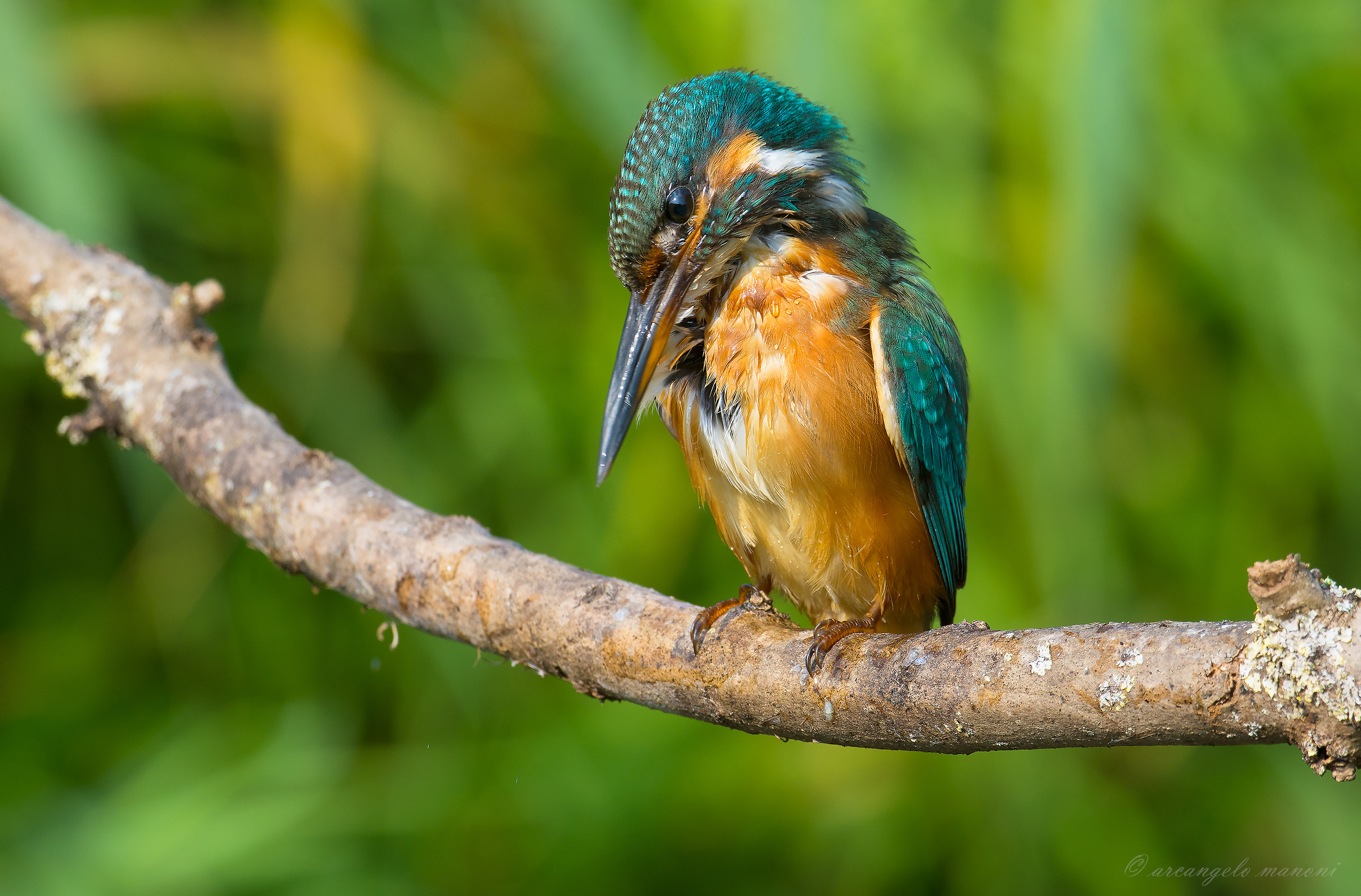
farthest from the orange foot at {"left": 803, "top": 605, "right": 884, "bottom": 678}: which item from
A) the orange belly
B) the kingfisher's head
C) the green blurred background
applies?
the green blurred background

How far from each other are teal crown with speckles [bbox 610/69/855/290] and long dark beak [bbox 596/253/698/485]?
0.04m

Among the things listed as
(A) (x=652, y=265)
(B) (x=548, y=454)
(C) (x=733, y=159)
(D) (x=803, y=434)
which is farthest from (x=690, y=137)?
(B) (x=548, y=454)

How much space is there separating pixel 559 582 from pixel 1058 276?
4.24 feet

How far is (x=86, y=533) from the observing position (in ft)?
10.3

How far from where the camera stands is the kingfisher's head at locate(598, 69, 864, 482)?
153 cm

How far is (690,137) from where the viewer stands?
1583mm

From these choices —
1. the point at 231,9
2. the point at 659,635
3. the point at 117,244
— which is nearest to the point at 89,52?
the point at 231,9

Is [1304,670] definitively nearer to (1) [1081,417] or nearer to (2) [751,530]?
(2) [751,530]

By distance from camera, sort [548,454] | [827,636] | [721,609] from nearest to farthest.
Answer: [827,636]
[721,609]
[548,454]

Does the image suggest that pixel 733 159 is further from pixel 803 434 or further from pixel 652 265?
pixel 803 434

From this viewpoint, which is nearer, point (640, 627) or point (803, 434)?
point (640, 627)

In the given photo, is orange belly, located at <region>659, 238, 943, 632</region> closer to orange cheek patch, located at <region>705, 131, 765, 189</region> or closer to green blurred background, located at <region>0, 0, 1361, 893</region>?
orange cheek patch, located at <region>705, 131, 765, 189</region>

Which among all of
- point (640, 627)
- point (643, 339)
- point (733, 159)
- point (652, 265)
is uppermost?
point (733, 159)

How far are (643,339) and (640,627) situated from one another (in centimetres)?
44
